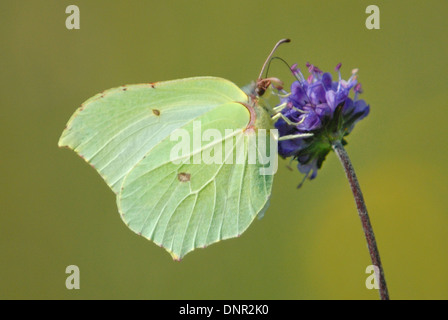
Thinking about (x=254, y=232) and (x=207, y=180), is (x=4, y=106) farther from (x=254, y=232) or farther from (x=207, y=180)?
(x=207, y=180)

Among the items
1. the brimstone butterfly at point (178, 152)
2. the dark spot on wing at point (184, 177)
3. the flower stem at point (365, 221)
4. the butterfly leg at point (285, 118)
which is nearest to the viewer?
the flower stem at point (365, 221)

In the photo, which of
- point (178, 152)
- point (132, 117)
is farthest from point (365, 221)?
point (132, 117)

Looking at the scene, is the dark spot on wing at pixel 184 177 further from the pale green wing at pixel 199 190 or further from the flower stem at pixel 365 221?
the flower stem at pixel 365 221

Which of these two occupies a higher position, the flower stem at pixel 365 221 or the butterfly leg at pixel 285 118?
the butterfly leg at pixel 285 118

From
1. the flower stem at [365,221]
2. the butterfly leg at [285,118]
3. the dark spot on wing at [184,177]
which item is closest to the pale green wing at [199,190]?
the dark spot on wing at [184,177]

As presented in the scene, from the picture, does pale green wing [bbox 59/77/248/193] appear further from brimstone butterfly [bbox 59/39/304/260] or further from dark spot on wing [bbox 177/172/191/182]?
dark spot on wing [bbox 177/172/191/182]

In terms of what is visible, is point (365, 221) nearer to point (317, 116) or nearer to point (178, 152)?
point (317, 116)
